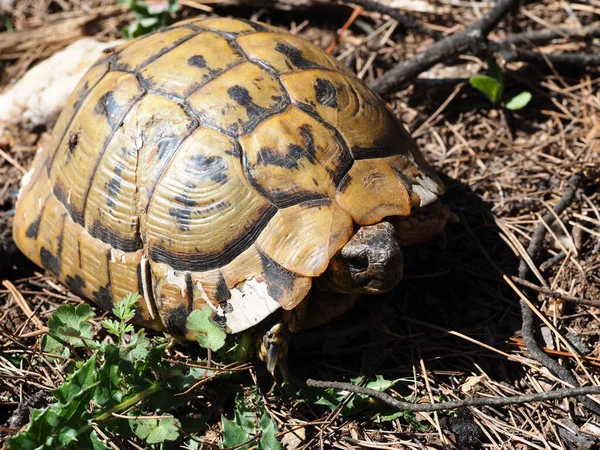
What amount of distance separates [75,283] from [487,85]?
2.59m

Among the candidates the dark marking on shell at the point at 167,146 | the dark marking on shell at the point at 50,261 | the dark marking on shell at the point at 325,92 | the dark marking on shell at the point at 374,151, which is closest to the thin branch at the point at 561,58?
the dark marking on shell at the point at 374,151

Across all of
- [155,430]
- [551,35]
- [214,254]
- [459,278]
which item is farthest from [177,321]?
[551,35]

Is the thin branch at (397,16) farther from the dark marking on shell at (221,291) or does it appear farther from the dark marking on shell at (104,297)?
the dark marking on shell at (104,297)

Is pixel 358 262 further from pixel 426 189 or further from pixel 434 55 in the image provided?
pixel 434 55

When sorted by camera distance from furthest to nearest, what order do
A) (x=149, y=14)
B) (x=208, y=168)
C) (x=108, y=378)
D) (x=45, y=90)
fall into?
(x=149, y=14), (x=45, y=90), (x=208, y=168), (x=108, y=378)

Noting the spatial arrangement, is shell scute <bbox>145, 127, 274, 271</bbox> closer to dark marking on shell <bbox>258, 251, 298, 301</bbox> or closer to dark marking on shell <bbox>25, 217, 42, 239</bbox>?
dark marking on shell <bbox>258, 251, 298, 301</bbox>

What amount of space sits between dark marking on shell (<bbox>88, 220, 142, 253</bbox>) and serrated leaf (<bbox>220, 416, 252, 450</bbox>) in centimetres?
84

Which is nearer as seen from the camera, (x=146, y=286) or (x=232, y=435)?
(x=232, y=435)

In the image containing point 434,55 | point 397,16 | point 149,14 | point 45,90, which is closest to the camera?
point 434,55

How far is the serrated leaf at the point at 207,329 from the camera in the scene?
2449 mm

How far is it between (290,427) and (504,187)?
6.00ft

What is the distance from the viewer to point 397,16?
410cm

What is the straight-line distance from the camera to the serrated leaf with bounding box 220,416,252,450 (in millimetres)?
2479

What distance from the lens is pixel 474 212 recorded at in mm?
3396
